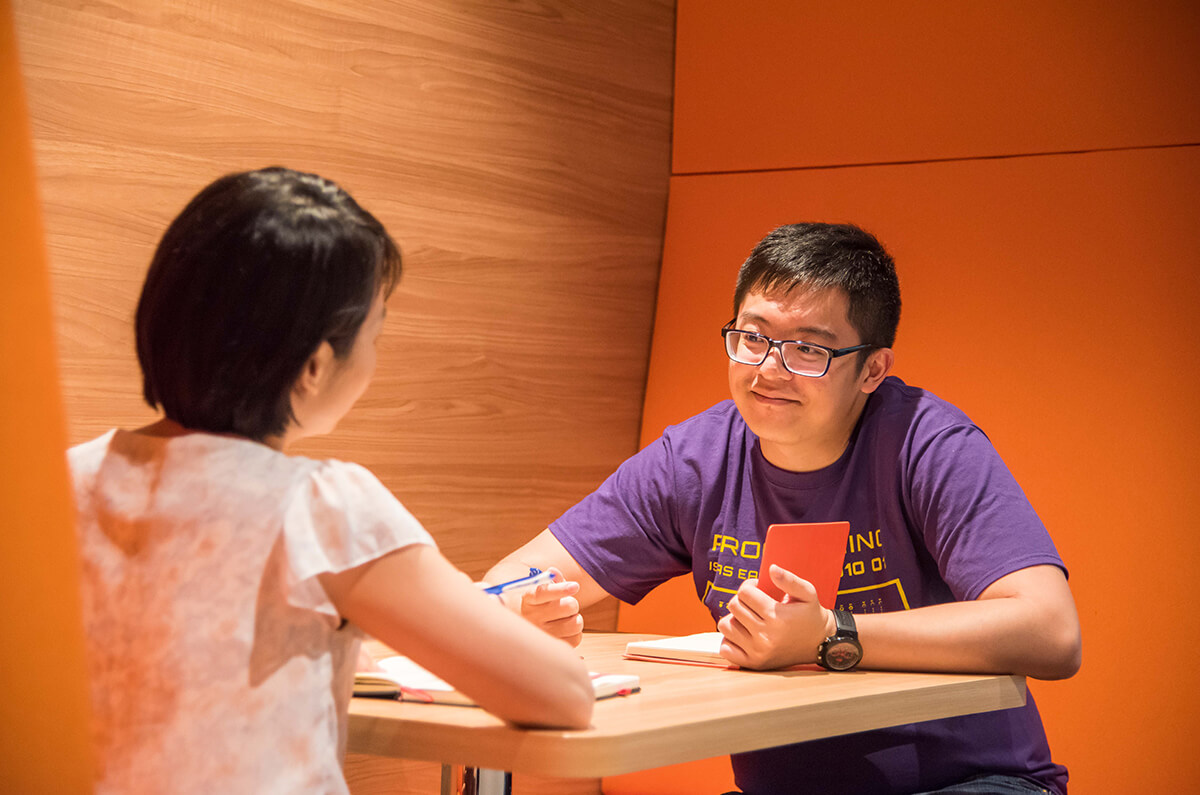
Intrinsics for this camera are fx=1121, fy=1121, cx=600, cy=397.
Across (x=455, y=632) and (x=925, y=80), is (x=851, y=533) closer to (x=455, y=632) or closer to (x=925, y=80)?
(x=455, y=632)

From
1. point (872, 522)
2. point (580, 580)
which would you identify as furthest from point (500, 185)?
point (872, 522)

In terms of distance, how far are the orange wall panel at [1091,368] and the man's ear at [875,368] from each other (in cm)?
101

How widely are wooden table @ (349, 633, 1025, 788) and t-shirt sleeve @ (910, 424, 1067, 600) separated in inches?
6.6

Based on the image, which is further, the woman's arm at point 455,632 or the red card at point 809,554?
the red card at point 809,554

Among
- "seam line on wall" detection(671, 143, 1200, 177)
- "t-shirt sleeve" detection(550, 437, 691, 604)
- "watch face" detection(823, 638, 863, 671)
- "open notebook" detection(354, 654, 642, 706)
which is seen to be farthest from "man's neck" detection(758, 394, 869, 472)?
"seam line on wall" detection(671, 143, 1200, 177)

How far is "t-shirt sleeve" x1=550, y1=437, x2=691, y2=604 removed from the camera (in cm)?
189

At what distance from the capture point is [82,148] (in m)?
1.92

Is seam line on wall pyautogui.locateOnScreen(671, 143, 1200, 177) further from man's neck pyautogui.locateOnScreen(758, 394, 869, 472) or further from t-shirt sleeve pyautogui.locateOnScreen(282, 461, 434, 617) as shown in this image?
t-shirt sleeve pyautogui.locateOnScreen(282, 461, 434, 617)

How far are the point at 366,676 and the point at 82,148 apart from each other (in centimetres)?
119

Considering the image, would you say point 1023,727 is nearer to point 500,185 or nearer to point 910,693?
point 910,693

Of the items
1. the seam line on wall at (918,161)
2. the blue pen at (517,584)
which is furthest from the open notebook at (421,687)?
the seam line on wall at (918,161)

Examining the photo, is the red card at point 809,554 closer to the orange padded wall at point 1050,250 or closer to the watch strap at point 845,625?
the watch strap at point 845,625

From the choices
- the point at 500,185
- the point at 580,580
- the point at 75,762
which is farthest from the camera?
the point at 500,185

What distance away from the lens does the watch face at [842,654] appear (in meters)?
1.41
